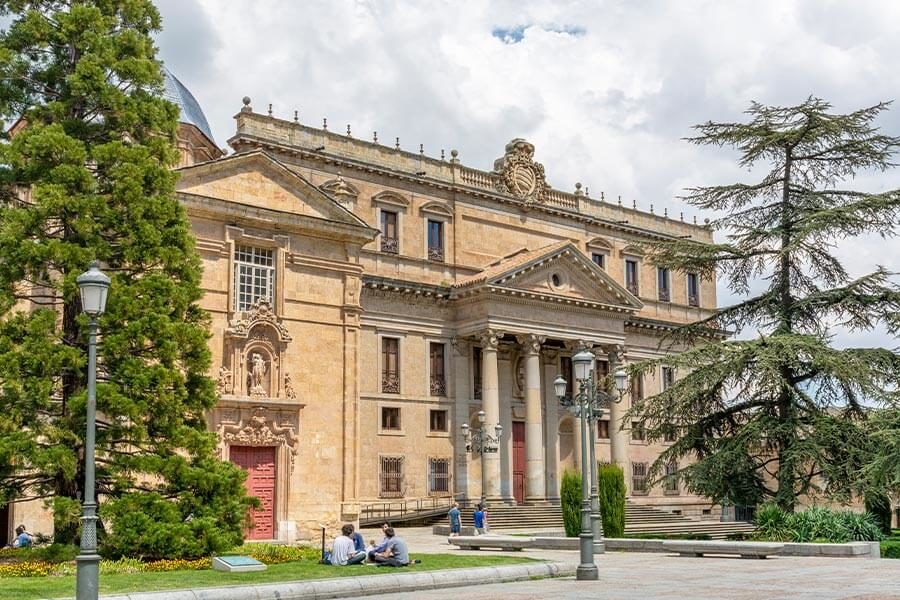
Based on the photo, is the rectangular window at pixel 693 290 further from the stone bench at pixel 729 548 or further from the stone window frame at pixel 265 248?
the stone bench at pixel 729 548

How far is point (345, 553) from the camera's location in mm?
19078

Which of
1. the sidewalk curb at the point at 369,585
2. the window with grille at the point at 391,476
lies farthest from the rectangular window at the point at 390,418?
the sidewalk curb at the point at 369,585

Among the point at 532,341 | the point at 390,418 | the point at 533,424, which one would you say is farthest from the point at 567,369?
the point at 390,418

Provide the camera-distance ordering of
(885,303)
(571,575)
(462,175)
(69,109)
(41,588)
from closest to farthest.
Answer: (41,588), (571,575), (69,109), (885,303), (462,175)

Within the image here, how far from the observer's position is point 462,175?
43.7 m

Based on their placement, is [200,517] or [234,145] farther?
[234,145]

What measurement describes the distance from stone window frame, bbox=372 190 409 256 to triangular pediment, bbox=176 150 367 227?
847 cm

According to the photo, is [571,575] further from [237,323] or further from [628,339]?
[628,339]

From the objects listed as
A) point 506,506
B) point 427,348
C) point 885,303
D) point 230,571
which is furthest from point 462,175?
point 230,571

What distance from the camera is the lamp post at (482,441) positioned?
120ft

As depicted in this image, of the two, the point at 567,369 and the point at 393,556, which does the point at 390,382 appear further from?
the point at 393,556

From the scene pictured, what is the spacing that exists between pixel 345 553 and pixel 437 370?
2217 cm

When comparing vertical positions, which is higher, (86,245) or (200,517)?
(86,245)

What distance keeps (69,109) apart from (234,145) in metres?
15.7
